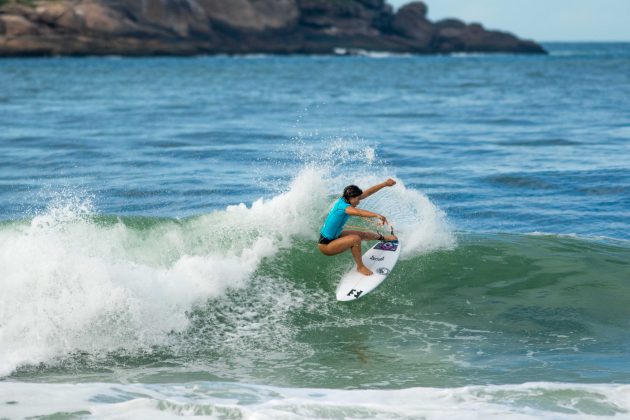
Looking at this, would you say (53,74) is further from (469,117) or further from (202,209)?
(202,209)

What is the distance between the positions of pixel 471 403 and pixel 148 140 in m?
21.3

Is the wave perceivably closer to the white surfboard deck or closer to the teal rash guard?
the white surfboard deck

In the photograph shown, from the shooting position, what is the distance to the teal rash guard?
12.4m

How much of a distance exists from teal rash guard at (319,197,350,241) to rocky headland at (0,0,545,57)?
110m

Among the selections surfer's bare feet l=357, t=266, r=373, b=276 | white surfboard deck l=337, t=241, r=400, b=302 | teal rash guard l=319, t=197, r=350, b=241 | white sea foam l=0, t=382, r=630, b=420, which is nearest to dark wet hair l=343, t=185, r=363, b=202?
teal rash guard l=319, t=197, r=350, b=241

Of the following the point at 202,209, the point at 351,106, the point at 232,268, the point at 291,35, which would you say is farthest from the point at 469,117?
the point at 291,35

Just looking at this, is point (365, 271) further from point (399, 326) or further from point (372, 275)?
point (399, 326)

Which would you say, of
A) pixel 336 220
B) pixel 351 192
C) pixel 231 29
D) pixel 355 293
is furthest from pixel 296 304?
pixel 231 29

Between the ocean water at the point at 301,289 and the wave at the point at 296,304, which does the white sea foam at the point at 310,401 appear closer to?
the ocean water at the point at 301,289

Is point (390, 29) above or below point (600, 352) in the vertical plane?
above

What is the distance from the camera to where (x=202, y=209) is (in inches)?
705

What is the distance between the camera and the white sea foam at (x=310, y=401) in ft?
28.3

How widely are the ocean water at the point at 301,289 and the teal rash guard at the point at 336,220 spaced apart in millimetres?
879

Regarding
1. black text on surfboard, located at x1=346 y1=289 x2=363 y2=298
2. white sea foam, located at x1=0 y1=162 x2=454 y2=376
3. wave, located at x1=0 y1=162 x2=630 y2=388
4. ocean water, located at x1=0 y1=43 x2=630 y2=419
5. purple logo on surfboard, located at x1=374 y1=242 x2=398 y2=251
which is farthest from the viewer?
purple logo on surfboard, located at x1=374 y1=242 x2=398 y2=251
